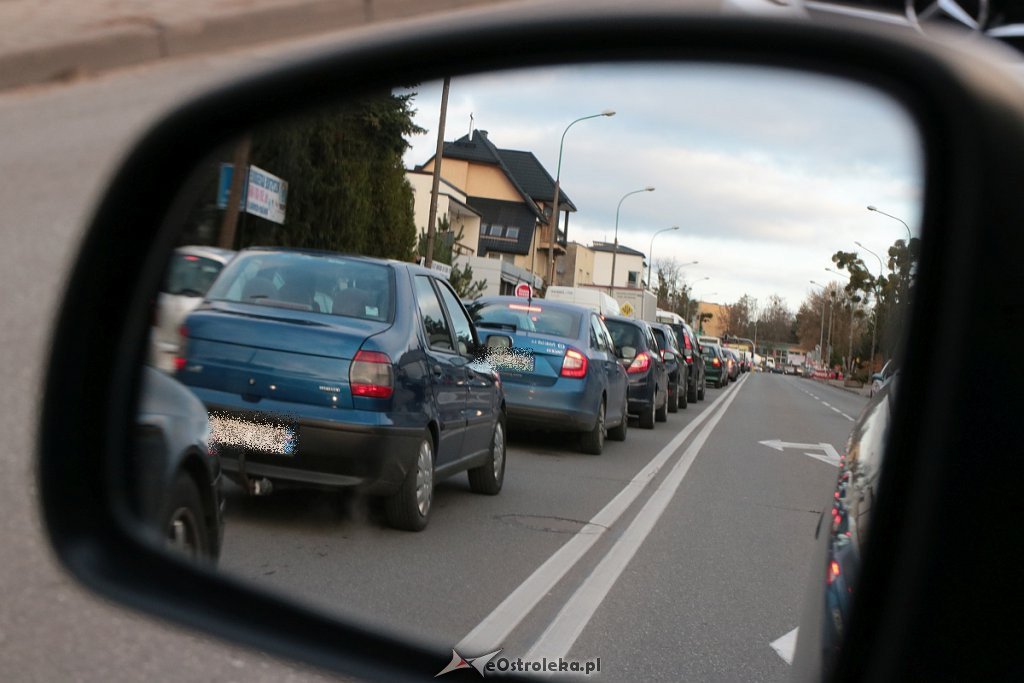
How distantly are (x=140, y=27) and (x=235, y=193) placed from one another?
21897 mm

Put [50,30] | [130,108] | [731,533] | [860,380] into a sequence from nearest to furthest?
1. [860,380]
2. [731,533]
3. [130,108]
4. [50,30]

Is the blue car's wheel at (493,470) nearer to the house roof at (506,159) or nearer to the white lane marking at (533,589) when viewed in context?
the white lane marking at (533,589)

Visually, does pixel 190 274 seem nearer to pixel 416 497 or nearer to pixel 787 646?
pixel 416 497

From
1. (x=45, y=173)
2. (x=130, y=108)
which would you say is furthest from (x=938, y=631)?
(x=130, y=108)

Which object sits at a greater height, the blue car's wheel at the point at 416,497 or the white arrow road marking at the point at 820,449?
the white arrow road marking at the point at 820,449

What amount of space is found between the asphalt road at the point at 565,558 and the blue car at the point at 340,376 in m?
0.09

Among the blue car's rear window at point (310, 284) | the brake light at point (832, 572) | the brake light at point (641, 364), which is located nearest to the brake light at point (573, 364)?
the blue car's rear window at point (310, 284)

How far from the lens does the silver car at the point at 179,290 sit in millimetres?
2129

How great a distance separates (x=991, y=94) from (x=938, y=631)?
58 centimetres

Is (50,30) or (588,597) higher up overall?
(50,30)

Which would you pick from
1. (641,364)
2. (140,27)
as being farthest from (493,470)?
(140,27)

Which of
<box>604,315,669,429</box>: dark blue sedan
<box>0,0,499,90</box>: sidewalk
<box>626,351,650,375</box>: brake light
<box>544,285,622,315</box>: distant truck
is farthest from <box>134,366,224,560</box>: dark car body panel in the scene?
<box>0,0,499,90</box>: sidewalk

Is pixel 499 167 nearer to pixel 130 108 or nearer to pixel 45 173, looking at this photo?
pixel 45 173

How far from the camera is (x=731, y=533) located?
12.4ft
